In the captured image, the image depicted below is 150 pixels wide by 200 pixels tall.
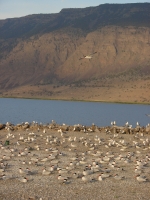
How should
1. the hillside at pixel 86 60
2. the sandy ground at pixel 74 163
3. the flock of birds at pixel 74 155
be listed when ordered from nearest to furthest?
the sandy ground at pixel 74 163
the flock of birds at pixel 74 155
the hillside at pixel 86 60

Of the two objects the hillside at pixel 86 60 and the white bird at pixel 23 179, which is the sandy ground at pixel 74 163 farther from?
the hillside at pixel 86 60

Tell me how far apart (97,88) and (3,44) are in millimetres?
54561

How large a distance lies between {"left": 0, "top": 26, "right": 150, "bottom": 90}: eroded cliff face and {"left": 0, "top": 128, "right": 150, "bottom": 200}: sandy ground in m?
74.9

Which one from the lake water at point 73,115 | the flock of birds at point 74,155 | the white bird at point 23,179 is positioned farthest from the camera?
the lake water at point 73,115

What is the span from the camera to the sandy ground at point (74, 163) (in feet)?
40.7

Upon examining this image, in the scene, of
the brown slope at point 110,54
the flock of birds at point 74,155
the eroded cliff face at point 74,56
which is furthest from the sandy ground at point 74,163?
the eroded cliff face at point 74,56

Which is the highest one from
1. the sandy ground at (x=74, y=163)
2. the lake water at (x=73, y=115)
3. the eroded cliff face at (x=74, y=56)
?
the eroded cliff face at (x=74, y=56)

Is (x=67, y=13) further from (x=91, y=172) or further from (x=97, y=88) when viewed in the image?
(x=91, y=172)

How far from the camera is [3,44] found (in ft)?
438

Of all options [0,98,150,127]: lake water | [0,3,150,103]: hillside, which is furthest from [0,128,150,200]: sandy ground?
[0,3,150,103]: hillside

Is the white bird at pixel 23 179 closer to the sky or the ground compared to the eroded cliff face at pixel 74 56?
closer to the ground

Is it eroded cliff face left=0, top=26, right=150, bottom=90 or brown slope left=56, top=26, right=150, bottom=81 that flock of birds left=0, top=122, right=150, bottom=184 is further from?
eroded cliff face left=0, top=26, right=150, bottom=90

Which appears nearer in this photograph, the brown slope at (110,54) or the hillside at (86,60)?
the hillside at (86,60)

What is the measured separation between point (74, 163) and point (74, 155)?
6.54 ft
